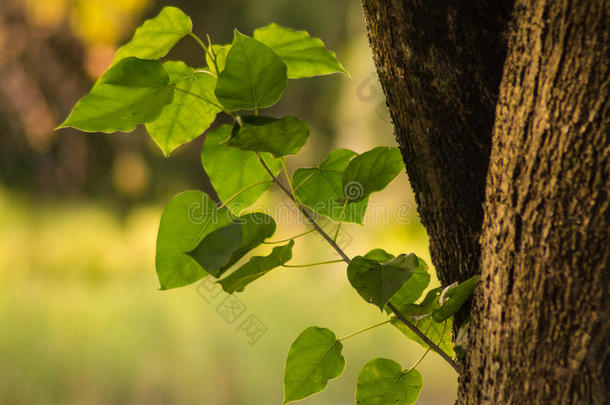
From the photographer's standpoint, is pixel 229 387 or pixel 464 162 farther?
pixel 229 387

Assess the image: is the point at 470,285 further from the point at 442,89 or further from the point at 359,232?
the point at 359,232

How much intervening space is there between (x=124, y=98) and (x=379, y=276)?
0.48 feet

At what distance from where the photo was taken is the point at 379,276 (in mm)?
292

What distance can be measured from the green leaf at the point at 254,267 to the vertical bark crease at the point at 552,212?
0.09 m

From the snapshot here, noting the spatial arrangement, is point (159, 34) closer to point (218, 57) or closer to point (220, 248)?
point (218, 57)

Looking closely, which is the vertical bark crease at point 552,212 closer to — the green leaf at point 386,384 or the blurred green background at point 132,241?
the green leaf at point 386,384

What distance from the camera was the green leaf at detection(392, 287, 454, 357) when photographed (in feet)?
1.08

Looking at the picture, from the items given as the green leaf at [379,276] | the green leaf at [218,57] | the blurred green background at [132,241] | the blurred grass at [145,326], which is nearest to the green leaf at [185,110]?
the green leaf at [218,57]

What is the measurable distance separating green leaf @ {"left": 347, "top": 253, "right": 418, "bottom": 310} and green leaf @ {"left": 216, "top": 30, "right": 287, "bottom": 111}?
3.4 inches

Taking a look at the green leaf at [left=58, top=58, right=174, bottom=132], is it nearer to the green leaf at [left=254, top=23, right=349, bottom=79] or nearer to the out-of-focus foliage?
the green leaf at [left=254, top=23, right=349, bottom=79]

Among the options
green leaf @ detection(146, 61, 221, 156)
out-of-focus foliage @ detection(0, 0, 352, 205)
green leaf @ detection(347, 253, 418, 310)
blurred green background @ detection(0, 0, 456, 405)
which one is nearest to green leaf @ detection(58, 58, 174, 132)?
green leaf @ detection(146, 61, 221, 156)

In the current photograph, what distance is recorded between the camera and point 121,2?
10.8ft

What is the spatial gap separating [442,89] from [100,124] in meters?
0.16

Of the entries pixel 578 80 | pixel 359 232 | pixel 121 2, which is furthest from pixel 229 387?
pixel 121 2
